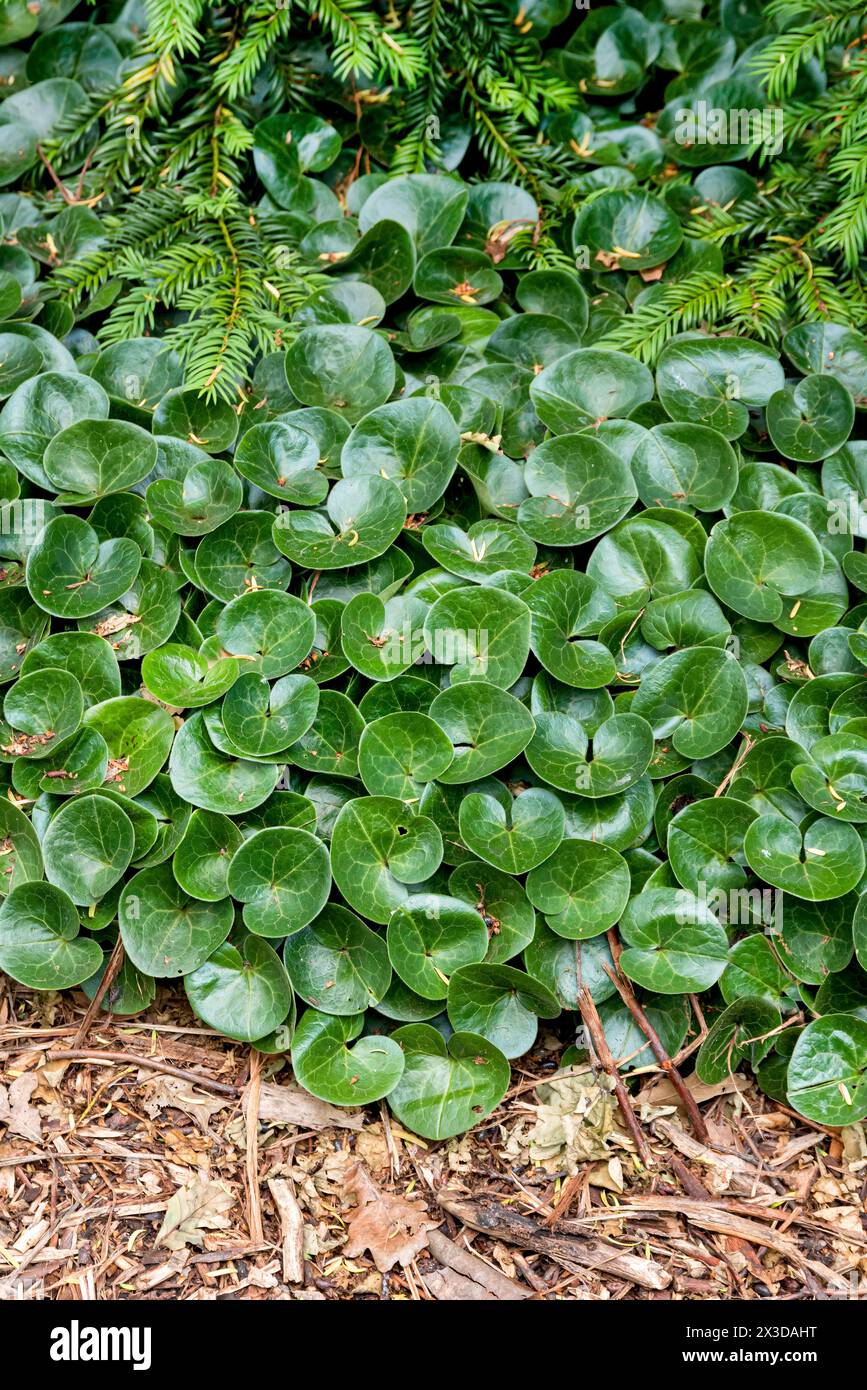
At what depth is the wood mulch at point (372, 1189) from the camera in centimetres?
160

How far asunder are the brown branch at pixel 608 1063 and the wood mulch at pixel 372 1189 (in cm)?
2

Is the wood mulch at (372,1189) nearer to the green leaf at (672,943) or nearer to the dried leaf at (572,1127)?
the dried leaf at (572,1127)

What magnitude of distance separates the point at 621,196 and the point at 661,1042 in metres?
1.86

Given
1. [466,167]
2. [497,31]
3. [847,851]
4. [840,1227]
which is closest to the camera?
[840,1227]

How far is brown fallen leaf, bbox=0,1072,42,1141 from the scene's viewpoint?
5.75 feet

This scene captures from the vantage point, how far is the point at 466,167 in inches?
107

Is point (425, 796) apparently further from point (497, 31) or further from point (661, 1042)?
Result: point (497, 31)

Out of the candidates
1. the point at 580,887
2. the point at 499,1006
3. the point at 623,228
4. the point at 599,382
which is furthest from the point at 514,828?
the point at 623,228

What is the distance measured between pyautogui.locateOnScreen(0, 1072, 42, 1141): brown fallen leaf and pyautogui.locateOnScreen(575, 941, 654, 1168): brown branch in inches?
37.1

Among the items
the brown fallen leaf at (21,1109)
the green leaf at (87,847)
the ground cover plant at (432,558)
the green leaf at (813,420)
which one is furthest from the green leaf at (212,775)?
the green leaf at (813,420)

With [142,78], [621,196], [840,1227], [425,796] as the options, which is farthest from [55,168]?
[840,1227]

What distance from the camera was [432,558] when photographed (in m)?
2.04

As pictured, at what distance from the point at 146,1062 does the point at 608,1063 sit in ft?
2.63

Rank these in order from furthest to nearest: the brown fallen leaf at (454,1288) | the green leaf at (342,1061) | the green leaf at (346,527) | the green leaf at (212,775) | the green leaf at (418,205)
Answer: the green leaf at (418,205) < the green leaf at (346,527) < the green leaf at (212,775) < the green leaf at (342,1061) < the brown fallen leaf at (454,1288)
